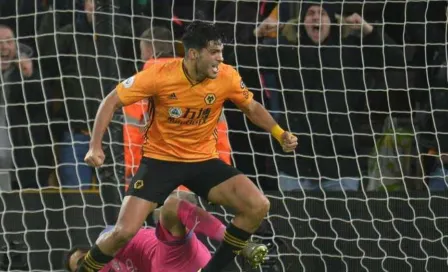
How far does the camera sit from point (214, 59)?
6570mm

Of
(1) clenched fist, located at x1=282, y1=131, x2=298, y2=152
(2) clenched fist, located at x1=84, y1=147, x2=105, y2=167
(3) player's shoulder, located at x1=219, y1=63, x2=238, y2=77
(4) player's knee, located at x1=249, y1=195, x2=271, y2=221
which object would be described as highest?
(3) player's shoulder, located at x1=219, y1=63, x2=238, y2=77

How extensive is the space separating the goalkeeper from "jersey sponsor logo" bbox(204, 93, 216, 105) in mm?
572

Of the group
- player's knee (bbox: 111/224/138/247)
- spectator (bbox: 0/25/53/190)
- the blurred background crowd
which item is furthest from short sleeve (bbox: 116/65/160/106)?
spectator (bbox: 0/25/53/190)

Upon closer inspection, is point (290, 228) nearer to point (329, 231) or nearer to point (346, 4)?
point (329, 231)

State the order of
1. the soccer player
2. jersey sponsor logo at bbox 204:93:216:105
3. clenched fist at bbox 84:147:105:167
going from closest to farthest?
clenched fist at bbox 84:147:105:167 → the soccer player → jersey sponsor logo at bbox 204:93:216:105

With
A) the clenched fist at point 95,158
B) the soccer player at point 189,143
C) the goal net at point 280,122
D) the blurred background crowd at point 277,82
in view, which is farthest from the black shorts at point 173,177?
the blurred background crowd at point 277,82

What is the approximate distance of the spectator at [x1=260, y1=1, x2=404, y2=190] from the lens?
330 inches

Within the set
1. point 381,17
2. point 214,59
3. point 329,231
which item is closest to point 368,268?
point 329,231

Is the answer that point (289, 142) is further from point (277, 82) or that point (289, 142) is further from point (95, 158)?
point (277, 82)

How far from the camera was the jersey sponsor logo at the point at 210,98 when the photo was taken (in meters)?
6.71

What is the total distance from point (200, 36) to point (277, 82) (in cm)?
193

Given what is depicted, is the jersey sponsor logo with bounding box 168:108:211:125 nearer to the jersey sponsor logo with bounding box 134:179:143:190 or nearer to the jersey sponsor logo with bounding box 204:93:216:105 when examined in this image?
the jersey sponsor logo with bounding box 204:93:216:105

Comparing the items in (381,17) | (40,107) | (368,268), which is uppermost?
(381,17)

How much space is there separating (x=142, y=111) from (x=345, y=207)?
138 centimetres
